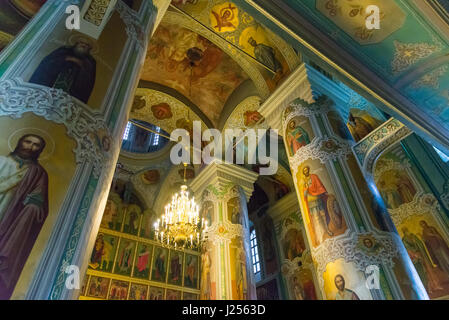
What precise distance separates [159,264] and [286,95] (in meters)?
9.62

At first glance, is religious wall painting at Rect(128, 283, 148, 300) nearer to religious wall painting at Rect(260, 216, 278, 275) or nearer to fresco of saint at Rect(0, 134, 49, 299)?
religious wall painting at Rect(260, 216, 278, 275)

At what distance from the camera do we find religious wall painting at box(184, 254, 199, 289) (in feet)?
42.3

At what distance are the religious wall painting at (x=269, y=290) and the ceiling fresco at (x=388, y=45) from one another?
31.6 ft

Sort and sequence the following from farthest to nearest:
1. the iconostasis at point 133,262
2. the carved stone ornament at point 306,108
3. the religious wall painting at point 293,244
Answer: the religious wall painting at point 293,244 < the iconostasis at point 133,262 < the carved stone ornament at point 306,108

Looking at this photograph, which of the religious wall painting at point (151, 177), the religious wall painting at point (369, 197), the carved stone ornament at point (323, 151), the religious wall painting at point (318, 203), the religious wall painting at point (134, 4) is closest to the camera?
the religious wall painting at point (134, 4)

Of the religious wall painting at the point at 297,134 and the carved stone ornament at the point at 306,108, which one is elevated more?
the carved stone ornament at the point at 306,108

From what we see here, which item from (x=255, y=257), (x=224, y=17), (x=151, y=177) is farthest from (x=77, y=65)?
(x=255, y=257)

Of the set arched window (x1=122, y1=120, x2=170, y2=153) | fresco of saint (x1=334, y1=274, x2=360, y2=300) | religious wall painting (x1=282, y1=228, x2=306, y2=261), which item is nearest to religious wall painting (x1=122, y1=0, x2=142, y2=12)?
fresco of saint (x1=334, y1=274, x2=360, y2=300)

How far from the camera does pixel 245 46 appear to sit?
8.42m

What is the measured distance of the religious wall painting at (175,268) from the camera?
12613 millimetres

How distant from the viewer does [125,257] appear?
39.7 ft

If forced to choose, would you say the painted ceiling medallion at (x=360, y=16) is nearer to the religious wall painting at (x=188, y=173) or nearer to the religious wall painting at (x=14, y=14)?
the religious wall painting at (x=14, y=14)

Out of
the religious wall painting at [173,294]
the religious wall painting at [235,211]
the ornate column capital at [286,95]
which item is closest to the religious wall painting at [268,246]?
the religious wall painting at [173,294]


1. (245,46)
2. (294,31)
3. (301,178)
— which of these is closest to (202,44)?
(245,46)
